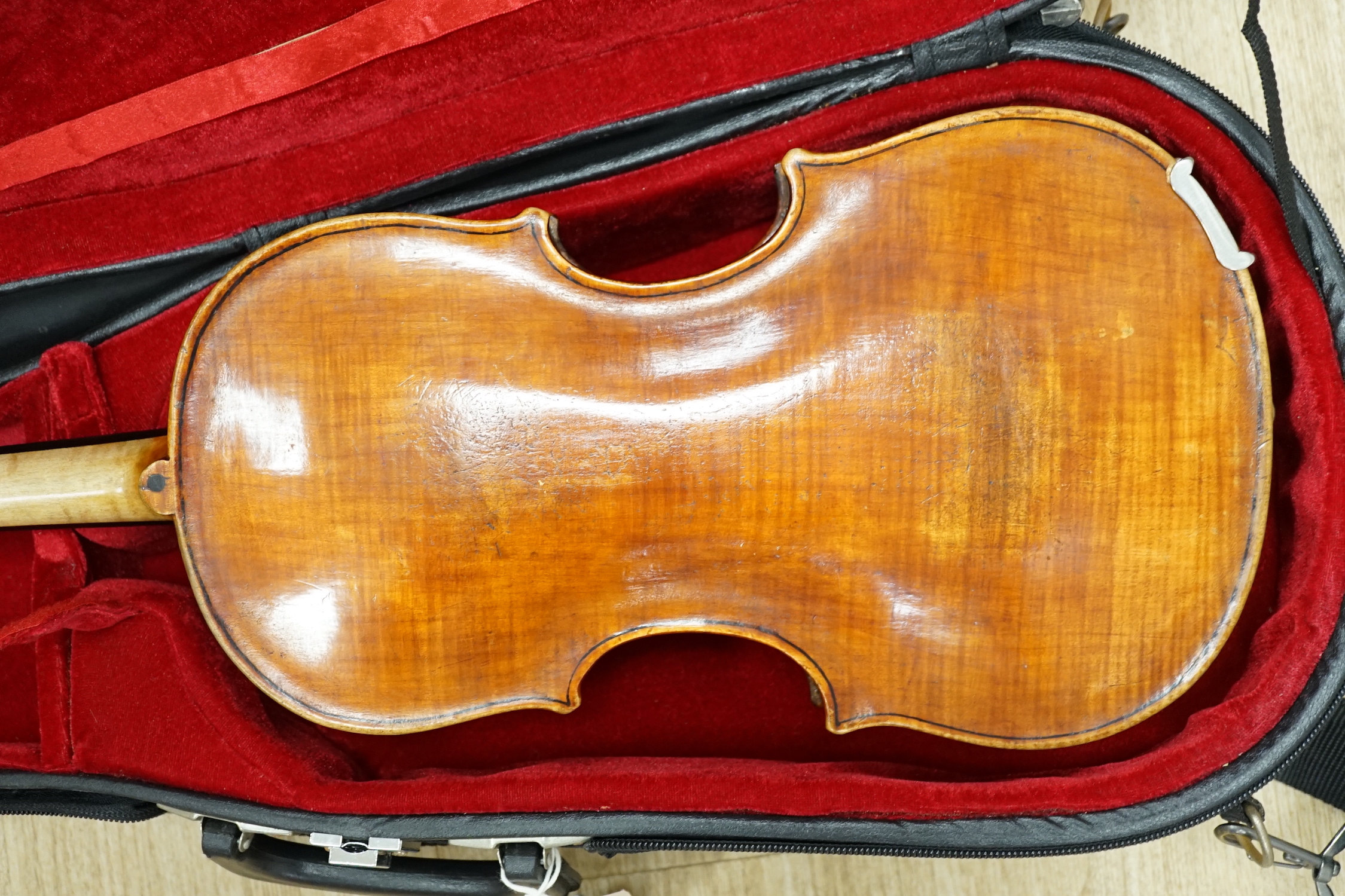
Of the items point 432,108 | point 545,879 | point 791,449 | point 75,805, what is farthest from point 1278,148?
point 75,805

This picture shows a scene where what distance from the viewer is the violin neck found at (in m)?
1.31

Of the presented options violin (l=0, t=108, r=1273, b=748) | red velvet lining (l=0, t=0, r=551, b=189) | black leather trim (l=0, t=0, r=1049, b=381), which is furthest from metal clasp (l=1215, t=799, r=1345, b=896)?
red velvet lining (l=0, t=0, r=551, b=189)

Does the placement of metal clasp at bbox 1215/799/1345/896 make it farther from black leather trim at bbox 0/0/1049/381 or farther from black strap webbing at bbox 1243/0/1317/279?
black leather trim at bbox 0/0/1049/381

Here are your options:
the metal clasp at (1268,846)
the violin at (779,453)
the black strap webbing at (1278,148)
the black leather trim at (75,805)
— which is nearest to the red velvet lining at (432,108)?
the violin at (779,453)

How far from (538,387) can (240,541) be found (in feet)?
1.55

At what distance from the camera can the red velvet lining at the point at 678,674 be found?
51.5 inches

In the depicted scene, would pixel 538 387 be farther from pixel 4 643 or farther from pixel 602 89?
pixel 4 643

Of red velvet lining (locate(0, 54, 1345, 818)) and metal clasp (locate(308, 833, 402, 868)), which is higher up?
red velvet lining (locate(0, 54, 1345, 818))

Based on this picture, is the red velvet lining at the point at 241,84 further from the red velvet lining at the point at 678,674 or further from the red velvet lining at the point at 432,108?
the red velvet lining at the point at 678,674

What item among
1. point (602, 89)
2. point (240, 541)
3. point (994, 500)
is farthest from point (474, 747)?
point (602, 89)

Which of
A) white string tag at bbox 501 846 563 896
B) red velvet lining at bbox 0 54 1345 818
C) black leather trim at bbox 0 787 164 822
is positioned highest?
red velvet lining at bbox 0 54 1345 818

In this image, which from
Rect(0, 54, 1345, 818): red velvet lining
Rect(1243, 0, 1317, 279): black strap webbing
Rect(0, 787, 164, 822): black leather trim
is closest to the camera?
Rect(1243, 0, 1317, 279): black strap webbing

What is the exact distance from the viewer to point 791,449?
1.25 metres

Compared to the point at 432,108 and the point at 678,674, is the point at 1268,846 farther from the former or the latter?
the point at 432,108
